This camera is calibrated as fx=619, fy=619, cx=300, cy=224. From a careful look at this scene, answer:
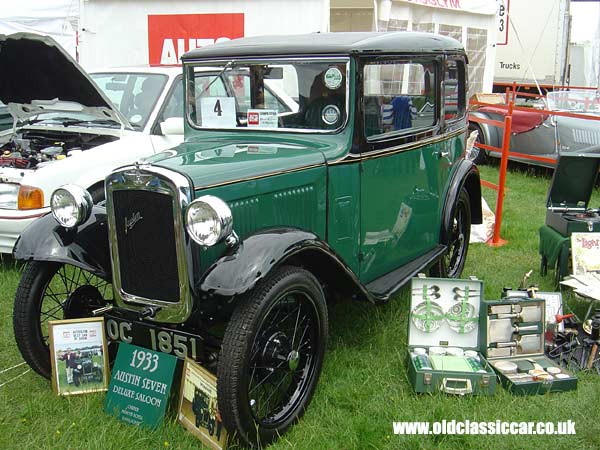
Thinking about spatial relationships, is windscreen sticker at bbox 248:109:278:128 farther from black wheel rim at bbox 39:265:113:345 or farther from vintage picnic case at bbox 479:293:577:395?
vintage picnic case at bbox 479:293:577:395

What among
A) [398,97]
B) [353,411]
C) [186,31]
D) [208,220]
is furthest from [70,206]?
[186,31]

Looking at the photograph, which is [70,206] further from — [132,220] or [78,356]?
[78,356]

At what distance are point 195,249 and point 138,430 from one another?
0.85 metres

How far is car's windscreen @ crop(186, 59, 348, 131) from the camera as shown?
3320mm

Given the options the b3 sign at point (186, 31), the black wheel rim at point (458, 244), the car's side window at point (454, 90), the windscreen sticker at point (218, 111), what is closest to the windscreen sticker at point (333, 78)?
the windscreen sticker at point (218, 111)

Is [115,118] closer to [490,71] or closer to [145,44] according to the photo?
[145,44]

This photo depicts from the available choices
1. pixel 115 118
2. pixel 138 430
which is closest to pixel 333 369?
pixel 138 430

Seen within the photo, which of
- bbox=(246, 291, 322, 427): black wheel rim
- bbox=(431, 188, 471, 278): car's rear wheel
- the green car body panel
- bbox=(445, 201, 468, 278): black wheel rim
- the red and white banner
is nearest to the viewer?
bbox=(246, 291, 322, 427): black wheel rim

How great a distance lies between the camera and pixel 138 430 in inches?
107

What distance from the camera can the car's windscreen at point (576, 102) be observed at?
332 inches

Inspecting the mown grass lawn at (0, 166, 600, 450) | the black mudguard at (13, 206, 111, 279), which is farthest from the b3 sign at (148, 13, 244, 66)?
the black mudguard at (13, 206, 111, 279)

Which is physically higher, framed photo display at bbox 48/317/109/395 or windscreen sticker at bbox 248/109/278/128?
windscreen sticker at bbox 248/109/278/128

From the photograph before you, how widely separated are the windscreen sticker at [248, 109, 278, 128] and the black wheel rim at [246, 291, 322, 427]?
3.70ft

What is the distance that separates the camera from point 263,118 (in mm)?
3486
